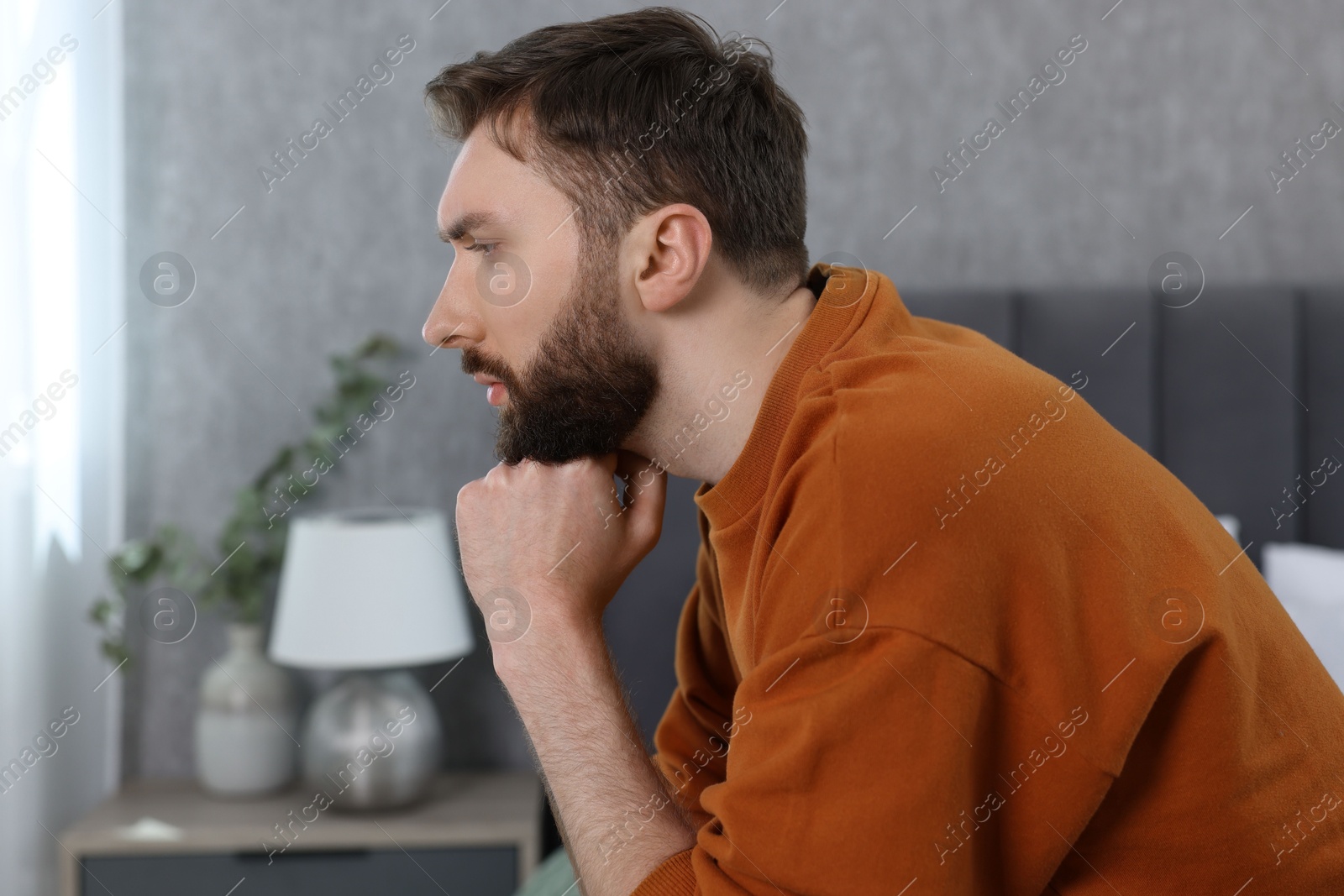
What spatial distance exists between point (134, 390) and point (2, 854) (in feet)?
2.64

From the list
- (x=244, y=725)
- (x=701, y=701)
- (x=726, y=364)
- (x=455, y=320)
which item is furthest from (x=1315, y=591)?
(x=244, y=725)

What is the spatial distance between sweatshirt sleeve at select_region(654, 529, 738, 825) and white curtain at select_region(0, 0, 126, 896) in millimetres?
1156

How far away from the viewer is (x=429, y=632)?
5.70 feet

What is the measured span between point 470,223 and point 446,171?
101 centimetres

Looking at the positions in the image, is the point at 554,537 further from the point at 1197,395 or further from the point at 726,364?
the point at 1197,395

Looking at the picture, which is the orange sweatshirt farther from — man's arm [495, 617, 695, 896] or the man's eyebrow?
the man's eyebrow

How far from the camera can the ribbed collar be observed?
891mm

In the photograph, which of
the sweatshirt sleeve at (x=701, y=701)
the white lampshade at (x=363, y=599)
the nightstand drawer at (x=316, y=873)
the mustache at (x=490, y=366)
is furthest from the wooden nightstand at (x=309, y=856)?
the mustache at (x=490, y=366)

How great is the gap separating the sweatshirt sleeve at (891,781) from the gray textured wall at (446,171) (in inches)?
42.5

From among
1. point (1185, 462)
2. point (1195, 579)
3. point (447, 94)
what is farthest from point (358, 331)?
point (1195, 579)

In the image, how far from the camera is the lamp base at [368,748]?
1.71m

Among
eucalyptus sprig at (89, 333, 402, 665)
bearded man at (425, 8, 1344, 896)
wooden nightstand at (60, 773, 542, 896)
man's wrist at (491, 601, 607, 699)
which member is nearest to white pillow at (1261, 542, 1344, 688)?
bearded man at (425, 8, 1344, 896)

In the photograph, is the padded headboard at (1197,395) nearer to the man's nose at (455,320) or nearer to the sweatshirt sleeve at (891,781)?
the man's nose at (455,320)

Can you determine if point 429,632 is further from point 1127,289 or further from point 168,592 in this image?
point 1127,289
